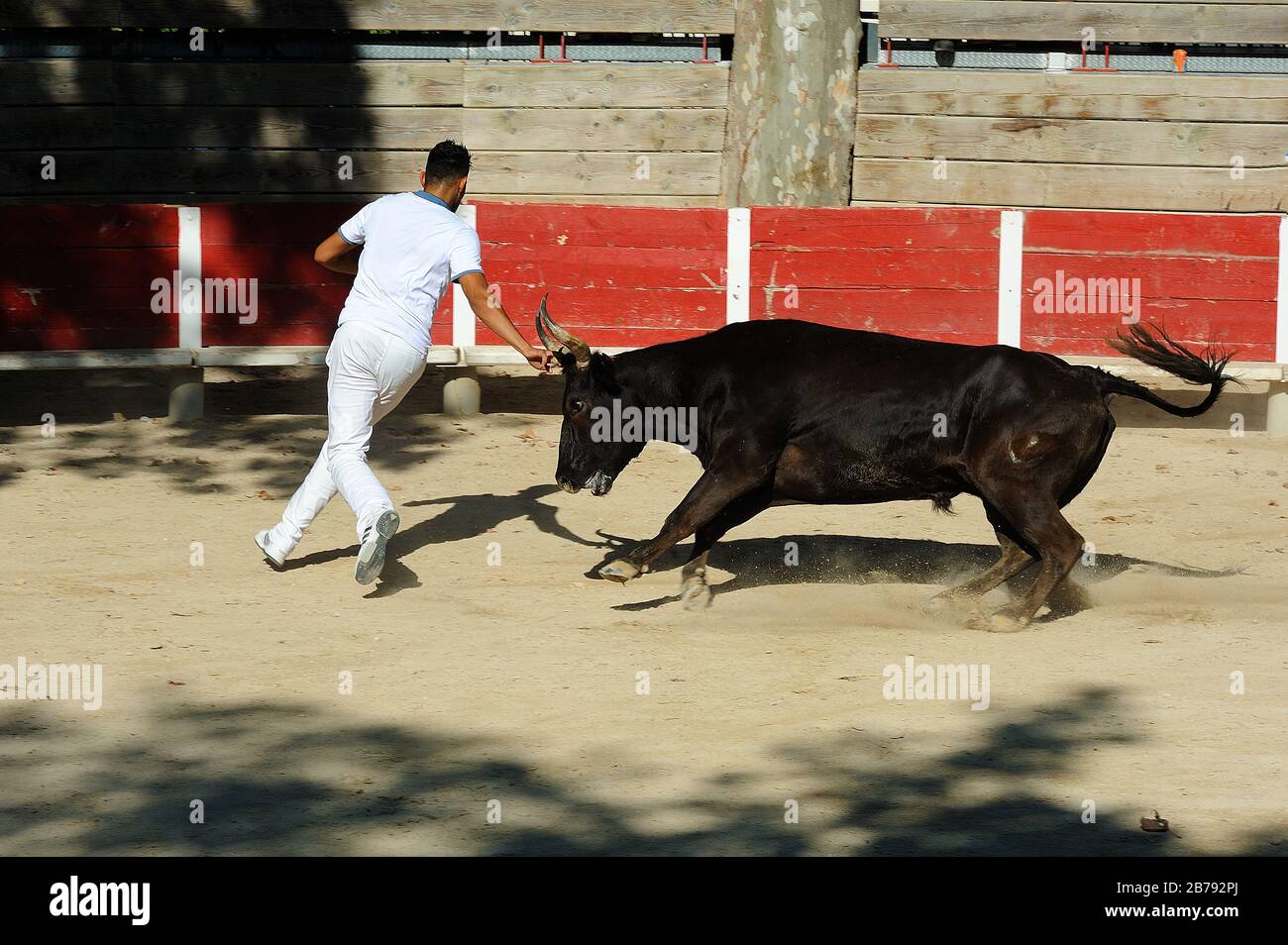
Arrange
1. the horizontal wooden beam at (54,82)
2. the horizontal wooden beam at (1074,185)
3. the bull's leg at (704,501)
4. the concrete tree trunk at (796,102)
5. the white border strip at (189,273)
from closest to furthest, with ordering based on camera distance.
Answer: the bull's leg at (704,501)
the white border strip at (189,273)
the concrete tree trunk at (796,102)
the horizontal wooden beam at (1074,185)
the horizontal wooden beam at (54,82)

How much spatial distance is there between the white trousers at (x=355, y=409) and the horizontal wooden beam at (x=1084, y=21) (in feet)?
26.4

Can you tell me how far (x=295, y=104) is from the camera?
13.8 metres

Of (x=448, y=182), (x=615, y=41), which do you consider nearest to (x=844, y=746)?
(x=448, y=182)

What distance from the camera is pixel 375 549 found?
6.36 meters

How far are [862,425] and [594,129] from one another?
7529mm

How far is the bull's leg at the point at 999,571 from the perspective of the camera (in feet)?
22.0

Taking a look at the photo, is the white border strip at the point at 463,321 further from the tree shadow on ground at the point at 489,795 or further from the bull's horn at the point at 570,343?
the tree shadow on ground at the point at 489,795

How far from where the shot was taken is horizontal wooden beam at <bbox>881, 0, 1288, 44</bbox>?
44.1ft

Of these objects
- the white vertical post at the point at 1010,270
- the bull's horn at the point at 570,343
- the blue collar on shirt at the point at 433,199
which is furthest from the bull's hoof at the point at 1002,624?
the white vertical post at the point at 1010,270

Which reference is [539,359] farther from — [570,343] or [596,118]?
[596,118]

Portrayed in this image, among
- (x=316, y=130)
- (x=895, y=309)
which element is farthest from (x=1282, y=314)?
(x=316, y=130)

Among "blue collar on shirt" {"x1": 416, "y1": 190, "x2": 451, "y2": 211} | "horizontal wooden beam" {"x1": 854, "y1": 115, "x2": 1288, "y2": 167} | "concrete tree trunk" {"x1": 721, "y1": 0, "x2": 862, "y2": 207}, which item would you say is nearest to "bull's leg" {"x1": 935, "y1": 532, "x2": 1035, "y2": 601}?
"blue collar on shirt" {"x1": 416, "y1": 190, "x2": 451, "y2": 211}

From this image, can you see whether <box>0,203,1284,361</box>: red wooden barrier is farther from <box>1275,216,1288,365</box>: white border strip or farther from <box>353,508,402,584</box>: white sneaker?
<box>353,508,402,584</box>: white sneaker
